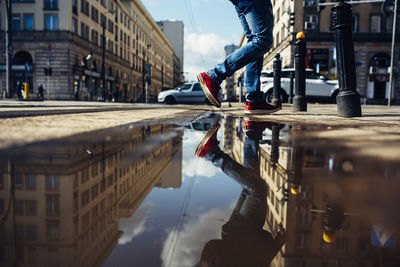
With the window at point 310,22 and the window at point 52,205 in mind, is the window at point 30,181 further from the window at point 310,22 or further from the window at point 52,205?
the window at point 310,22

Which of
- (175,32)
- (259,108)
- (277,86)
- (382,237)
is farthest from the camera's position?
(175,32)

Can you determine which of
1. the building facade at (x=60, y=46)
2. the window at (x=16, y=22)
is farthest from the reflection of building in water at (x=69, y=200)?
the window at (x=16, y=22)

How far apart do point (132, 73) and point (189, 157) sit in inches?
2096

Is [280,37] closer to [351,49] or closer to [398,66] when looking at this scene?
[398,66]

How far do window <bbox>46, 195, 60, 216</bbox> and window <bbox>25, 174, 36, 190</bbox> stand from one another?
0.07 m

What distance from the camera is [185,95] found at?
792 inches

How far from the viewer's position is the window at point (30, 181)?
2.63 feet

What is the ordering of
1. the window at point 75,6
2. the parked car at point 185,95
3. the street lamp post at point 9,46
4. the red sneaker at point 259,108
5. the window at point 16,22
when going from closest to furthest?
the red sneaker at point 259,108 → the parked car at point 185,95 → the street lamp post at point 9,46 → the window at point 16,22 → the window at point 75,6

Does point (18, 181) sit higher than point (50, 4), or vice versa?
point (50, 4)

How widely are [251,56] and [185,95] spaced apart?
642 inches

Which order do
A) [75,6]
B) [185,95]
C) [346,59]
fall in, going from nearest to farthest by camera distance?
[346,59] → [185,95] → [75,6]

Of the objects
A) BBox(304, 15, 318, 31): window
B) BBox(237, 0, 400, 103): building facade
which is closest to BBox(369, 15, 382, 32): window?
BBox(237, 0, 400, 103): building facade

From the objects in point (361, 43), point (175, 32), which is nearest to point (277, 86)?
point (361, 43)

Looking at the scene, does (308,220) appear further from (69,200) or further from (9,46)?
(9,46)
